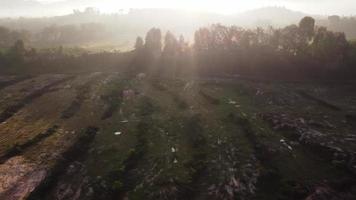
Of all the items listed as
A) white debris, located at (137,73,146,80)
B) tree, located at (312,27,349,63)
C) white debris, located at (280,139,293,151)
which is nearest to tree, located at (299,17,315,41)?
tree, located at (312,27,349,63)

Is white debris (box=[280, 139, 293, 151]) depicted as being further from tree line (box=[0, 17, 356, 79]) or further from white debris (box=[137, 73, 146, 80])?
tree line (box=[0, 17, 356, 79])

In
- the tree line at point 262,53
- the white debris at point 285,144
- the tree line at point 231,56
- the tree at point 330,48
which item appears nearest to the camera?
the white debris at point 285,144

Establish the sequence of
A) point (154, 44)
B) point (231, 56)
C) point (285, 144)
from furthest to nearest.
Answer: point (154, 44) < point (231, 56) < point (285, 144)

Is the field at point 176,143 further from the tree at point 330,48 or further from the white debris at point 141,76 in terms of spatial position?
the tree at point 330,48

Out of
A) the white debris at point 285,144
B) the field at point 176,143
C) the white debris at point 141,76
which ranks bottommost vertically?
the white debris at point 141,76

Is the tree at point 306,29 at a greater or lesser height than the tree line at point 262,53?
greater

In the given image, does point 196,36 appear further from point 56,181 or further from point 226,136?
point 56,181

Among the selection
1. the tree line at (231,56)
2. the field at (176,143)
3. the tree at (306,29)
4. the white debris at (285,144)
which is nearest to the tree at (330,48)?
the tree line at (231,56)

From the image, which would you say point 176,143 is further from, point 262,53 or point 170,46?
point 170,46

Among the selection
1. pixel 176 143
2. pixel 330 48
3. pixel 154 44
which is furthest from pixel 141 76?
pixel 330 48

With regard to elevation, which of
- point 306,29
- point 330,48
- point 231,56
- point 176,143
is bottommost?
point 176,143
